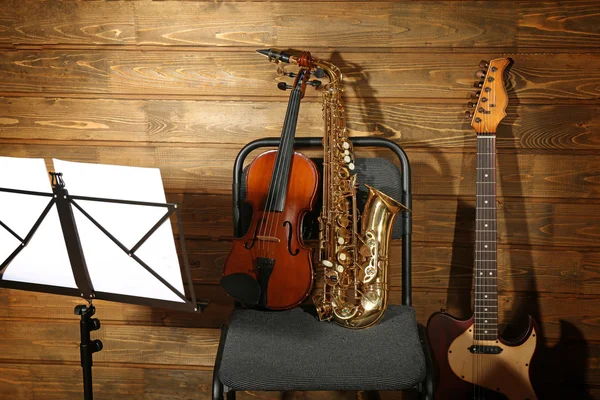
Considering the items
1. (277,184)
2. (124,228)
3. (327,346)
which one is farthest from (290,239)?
(124,228)

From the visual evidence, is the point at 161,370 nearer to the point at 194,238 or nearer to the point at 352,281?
the point at 194,238

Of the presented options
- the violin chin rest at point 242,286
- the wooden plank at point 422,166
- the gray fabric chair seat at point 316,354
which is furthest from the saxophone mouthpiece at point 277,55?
the gray fabric chair seat at point 316,354

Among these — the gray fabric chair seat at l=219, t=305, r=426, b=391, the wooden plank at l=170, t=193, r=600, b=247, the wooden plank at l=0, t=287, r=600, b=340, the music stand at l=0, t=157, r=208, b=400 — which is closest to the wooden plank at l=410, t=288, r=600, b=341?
the wooden plank at l=0, t=287, r=600, b=340

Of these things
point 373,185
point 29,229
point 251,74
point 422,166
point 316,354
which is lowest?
point 316,354

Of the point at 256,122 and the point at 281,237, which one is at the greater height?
the point at 256,122

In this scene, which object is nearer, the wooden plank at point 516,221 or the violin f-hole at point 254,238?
the violin f-hole at point 254,238

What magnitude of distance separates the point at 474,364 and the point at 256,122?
3.56ft

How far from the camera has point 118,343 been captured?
7.33 feet

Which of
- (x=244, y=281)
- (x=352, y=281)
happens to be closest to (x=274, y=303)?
(x=244, y=281)

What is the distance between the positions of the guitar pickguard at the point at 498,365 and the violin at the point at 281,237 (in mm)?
583

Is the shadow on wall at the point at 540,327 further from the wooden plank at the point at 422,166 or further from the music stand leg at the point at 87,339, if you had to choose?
the music stand leg at the point at 87,339

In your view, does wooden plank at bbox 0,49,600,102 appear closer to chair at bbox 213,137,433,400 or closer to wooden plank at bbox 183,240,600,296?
chair at bbox 213,137,433,400

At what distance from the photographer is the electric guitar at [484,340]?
1.82 metres

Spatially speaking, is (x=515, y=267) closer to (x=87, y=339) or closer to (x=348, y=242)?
(x=348, y=242)
